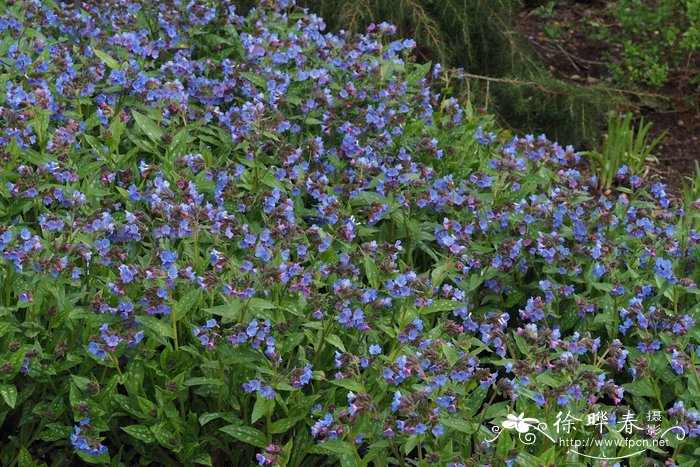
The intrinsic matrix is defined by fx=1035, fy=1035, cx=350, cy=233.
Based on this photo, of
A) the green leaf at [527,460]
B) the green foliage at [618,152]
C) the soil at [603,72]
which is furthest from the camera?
the soil at [603,72]

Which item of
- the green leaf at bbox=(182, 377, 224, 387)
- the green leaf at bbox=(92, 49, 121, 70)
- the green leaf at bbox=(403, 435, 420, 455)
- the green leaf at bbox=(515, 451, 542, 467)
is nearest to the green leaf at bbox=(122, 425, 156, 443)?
the green leaf at bbox=(182, 377, 224, 387)

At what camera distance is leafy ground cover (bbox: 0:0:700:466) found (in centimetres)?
279

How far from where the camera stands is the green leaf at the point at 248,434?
9.14 ft

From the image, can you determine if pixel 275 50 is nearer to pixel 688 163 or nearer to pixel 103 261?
pixel 103 261

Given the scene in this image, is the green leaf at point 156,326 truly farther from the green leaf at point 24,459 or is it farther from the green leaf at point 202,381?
the green leaf at point 24,459

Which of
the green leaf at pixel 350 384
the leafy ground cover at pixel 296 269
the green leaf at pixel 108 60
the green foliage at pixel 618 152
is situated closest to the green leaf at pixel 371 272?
the leafy ground cover at pixel 296 269

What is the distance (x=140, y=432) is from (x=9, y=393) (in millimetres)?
361

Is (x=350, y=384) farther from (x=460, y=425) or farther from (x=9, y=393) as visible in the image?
(x=9, y=393)

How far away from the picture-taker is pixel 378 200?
363cm

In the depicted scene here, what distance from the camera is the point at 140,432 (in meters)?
2.80

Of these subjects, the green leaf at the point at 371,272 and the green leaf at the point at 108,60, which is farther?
the green leaf at the point at 108,60

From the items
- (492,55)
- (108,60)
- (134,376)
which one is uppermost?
(108,60)

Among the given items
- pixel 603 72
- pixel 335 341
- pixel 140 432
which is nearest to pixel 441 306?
pixel 335 341

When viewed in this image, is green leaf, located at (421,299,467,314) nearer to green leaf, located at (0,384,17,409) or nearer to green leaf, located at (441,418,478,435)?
green leaf, located at (441,418,478,435)
